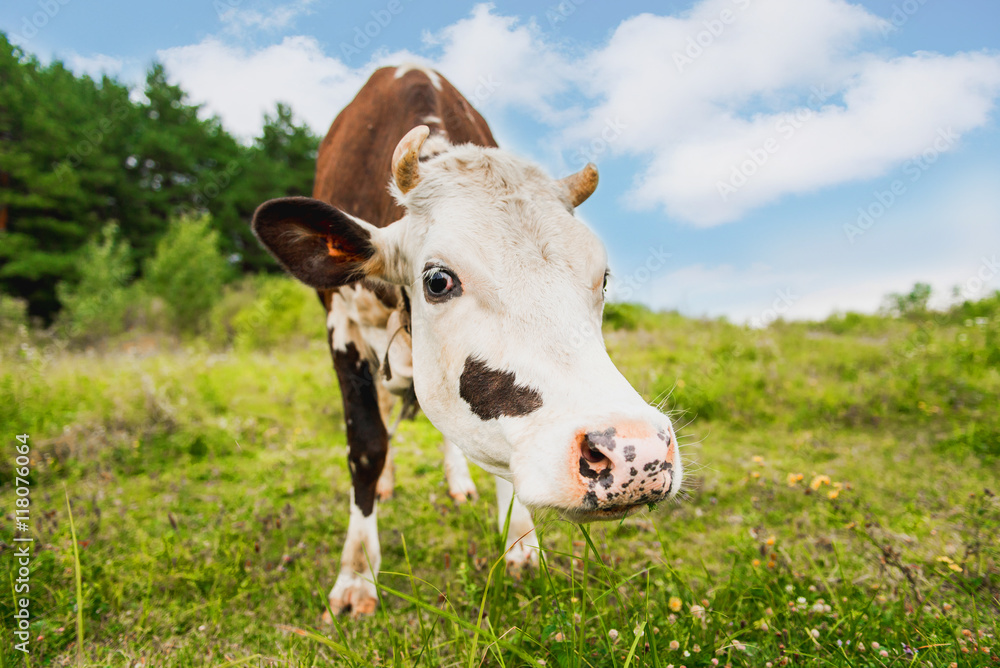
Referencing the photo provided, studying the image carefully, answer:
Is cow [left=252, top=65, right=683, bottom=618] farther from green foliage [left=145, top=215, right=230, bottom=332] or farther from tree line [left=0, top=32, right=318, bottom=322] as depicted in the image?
tree line [left=0, top=32, right=318, bottom=322]

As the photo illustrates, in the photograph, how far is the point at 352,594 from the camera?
2545 millimetres

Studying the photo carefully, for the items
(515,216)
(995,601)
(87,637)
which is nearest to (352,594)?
(87,637)

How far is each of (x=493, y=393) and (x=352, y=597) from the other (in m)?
1.61

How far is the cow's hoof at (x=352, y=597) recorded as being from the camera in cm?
250

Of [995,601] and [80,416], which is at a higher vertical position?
[80,416]

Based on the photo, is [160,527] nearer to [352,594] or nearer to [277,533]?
[277,533]

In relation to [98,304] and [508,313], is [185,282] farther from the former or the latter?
[508,313]

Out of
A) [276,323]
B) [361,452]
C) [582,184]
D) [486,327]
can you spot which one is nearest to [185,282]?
[276,323]

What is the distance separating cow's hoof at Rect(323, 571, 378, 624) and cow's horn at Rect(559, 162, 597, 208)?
205 cm

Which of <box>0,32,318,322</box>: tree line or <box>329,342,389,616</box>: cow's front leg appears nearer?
<box>329,342,389,616</box>: cow's front leg

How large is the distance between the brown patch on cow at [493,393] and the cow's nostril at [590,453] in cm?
21

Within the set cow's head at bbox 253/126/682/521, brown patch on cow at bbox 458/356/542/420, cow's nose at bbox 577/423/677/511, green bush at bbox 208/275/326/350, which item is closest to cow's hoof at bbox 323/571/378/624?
cow's head at bbox 253/126/682/521

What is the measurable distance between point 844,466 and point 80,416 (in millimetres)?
6661

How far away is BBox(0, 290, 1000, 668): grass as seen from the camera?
1.74 m
